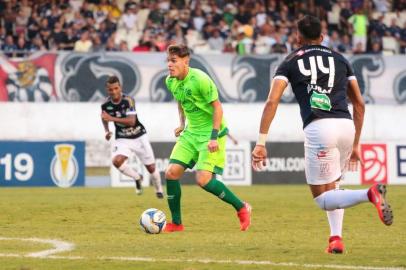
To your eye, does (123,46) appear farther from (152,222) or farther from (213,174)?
(152,222)

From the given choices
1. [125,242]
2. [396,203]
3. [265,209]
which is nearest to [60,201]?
[265,209]

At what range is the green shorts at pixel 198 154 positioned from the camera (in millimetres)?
12486

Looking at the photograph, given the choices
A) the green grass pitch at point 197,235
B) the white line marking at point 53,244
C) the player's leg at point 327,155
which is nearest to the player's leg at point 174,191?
the green grass pitch at point 197,235

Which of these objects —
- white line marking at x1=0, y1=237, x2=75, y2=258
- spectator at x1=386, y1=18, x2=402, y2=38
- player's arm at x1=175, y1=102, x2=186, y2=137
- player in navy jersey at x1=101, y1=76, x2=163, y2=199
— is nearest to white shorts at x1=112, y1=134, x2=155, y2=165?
player in navy jersey at x1=101, y1=76, x2=163, y2=199

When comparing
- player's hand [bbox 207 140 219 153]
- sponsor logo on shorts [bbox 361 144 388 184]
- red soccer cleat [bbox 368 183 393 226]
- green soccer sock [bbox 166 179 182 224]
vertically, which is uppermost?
red soccer cleat [bbox 368 183 393 226]

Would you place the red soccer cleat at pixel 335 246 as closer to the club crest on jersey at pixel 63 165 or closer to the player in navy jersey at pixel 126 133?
the player in navy jersey at pixel 126 133

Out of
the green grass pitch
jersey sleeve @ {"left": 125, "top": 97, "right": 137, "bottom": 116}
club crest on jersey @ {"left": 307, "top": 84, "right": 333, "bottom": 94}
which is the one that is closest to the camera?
the green grass pitch

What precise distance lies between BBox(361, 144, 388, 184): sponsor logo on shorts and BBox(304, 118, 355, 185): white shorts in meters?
16.6

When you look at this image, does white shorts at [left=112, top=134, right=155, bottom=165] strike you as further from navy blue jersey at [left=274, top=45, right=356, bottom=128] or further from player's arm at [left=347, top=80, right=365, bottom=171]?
navy blue jersey at [left=274, top=45, right=356, bottom=128]

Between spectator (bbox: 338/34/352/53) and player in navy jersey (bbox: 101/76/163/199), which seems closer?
player in navy jersey (bbox: 101/76/163/199)

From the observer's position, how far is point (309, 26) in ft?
31.2

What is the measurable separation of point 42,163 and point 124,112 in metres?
6.26

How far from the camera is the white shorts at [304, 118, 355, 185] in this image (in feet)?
30.9

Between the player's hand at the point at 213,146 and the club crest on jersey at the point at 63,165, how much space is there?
13726 millimetres
